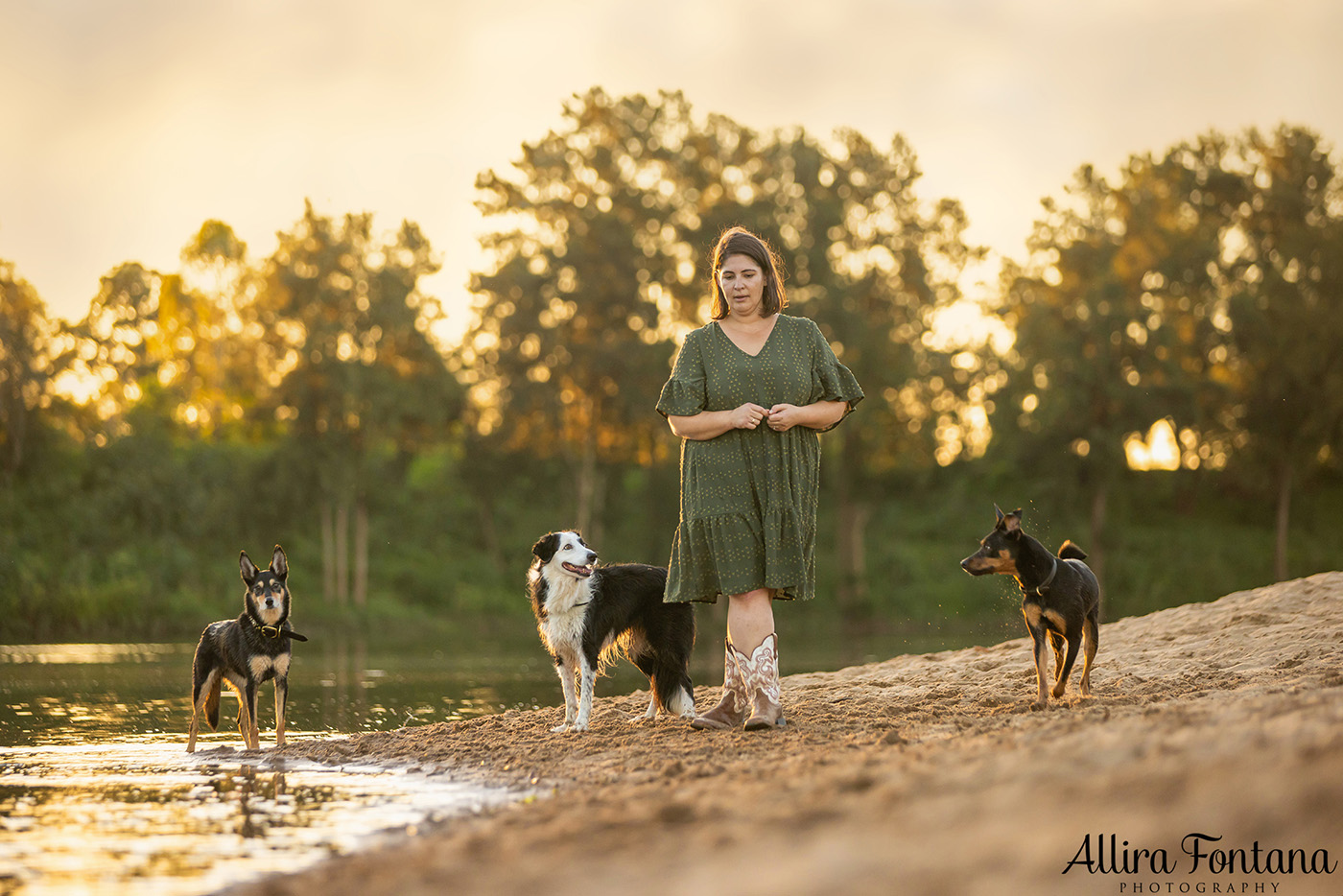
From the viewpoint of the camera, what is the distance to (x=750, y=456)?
245 inches

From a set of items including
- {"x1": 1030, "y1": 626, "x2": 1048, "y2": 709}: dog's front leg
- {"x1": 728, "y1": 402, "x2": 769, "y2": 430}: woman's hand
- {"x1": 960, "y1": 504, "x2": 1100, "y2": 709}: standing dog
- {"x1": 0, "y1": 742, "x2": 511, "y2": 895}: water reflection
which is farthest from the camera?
{"x1": 960, "y1": 504, "x2": 1100, "y2": 709}: standing dog

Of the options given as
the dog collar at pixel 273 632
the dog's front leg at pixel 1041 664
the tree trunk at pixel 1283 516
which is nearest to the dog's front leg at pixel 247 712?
the dog collar at pixel 273 632

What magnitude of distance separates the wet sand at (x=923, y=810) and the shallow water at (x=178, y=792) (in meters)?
0.36

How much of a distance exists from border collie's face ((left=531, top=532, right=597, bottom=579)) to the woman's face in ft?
6.38

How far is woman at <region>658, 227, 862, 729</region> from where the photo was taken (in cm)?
612

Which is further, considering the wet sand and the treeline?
the treeline

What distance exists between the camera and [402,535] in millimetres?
32844

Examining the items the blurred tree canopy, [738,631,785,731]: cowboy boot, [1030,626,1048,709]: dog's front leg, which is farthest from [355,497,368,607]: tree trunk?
[738,631,785,731]: cowboy boot

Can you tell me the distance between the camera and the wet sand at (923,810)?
2834mm

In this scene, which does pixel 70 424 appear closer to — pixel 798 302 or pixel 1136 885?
pixel 798 302

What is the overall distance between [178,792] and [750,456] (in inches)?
117

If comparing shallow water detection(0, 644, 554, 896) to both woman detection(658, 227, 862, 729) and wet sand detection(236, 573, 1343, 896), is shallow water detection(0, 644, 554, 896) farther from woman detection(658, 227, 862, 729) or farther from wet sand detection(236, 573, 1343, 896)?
woman detection(658, 227, 862, 729)

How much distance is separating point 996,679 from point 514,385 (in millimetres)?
23930

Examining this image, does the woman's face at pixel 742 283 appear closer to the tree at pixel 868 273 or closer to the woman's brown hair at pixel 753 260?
the woman's brown hair at pixel 753 260
